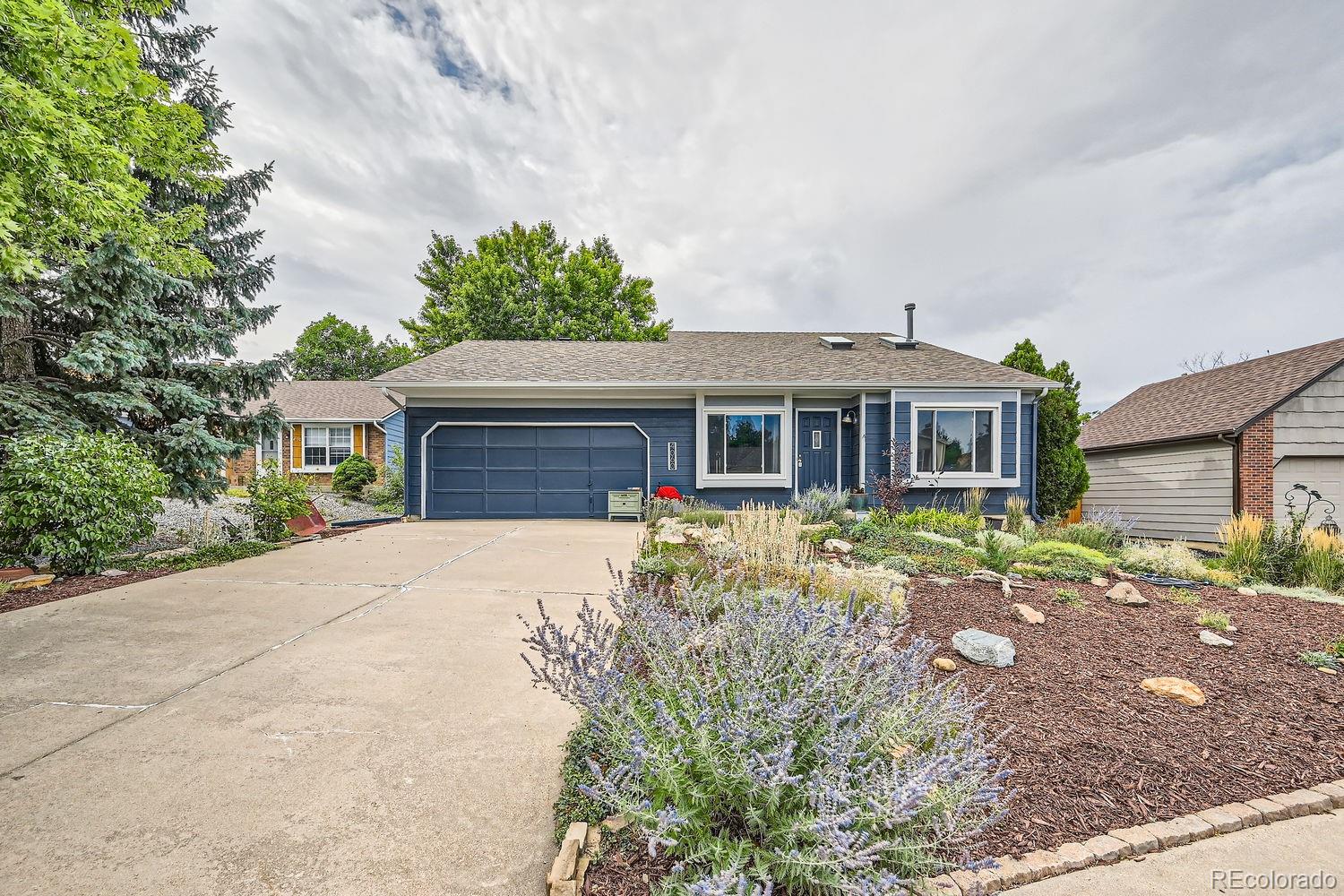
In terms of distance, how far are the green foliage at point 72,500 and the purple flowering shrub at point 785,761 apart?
593cm

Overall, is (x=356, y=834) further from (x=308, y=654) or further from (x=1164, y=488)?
(x=1164, y=488)

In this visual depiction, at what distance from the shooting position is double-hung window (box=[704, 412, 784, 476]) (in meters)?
10.1

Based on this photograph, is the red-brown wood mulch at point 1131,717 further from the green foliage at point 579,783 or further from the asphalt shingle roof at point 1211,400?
the asphalt shingle roof at point 1211,400

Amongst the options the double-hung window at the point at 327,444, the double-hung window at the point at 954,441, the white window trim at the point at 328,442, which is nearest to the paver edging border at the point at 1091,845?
the double-hung window at the point at 954,441

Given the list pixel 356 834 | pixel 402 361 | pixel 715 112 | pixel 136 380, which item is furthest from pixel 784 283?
pixel 402 361

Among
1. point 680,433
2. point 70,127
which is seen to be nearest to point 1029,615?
point 680,433

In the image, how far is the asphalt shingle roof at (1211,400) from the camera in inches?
366

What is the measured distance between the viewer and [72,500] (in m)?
4.91

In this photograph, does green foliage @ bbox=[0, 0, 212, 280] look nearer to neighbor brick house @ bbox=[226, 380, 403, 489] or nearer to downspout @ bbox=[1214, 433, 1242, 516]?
neighbor brick house @ bbox=[226, 380, 403, 489]

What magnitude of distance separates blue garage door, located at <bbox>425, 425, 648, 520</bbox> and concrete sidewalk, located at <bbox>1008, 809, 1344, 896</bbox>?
899cm

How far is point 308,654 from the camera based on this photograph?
3.11 meters

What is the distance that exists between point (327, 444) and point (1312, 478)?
24292mm

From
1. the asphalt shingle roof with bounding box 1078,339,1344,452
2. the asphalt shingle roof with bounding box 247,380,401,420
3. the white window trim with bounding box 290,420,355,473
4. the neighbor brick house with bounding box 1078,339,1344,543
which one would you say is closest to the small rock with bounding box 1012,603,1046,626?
the neighbor brick house with bounding box 1078,339,1344,543

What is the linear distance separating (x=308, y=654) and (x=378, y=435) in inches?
670
